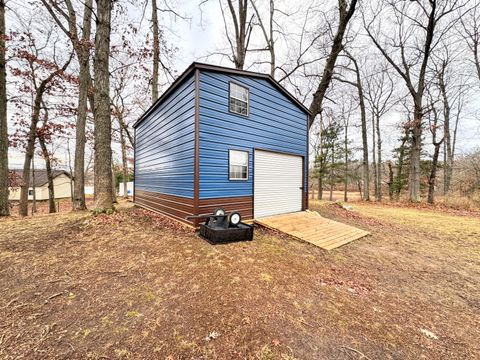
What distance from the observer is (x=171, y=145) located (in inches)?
259

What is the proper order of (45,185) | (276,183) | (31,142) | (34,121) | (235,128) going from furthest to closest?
(45,185) < (31,142) < (34,121) < (276,183) < (235,128)

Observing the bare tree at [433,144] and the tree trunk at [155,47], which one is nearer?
the tree trunk at [155,47]

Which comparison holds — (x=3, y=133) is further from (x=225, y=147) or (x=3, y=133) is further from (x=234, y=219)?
(x=234, y=219)

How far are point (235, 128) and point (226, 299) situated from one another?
4.74 metres

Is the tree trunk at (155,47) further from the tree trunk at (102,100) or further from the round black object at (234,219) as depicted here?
the round black object at (234,219)

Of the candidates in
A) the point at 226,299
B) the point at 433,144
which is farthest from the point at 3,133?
the point at 433,144

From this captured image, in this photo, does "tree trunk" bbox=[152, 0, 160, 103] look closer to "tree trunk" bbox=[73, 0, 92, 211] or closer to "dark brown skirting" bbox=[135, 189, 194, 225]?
"tree trunk" bbox=[73, 0, 92, 211]

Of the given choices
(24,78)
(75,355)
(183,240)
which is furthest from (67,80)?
(75,355)

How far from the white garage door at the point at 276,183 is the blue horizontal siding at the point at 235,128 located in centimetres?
31

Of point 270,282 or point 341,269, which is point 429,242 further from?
point 270,282

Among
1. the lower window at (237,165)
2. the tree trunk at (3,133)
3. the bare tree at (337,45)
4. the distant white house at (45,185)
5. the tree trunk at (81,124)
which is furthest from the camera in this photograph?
the distant white house at (45,185)

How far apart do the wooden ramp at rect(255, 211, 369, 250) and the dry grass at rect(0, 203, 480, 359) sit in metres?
0.34

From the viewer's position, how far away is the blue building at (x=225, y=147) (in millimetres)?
5414

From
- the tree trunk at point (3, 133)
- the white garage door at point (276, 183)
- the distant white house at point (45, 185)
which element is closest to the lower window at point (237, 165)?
the white garage door at point (276, 183)
